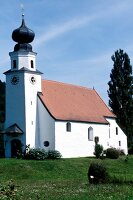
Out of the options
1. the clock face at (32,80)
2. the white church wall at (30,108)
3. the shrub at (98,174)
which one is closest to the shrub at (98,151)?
the white church wall at (30,108)

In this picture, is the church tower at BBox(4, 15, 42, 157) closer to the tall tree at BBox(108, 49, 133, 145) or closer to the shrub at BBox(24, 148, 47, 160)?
the shrub at BBox(24, 148, 47, 160)

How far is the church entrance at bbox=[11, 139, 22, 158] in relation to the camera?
47969 millimetres

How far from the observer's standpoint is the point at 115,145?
2378 inches

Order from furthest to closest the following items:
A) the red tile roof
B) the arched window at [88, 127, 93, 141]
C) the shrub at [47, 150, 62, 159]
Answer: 1. the arched window at [88, 127, 93, 141]
2. the red tile roof
3. the shrub at [47, 150, 62, 159]

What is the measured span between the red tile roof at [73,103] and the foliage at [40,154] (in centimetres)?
376

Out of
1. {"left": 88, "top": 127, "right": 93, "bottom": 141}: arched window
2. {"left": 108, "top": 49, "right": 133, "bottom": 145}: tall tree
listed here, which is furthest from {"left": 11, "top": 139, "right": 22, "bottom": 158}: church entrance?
{"left": 108, "top": 49, "right": 133, "bottom": 145}: tall tree

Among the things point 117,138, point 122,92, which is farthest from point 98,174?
point 122,92

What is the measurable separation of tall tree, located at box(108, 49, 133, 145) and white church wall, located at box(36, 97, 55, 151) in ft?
56.9

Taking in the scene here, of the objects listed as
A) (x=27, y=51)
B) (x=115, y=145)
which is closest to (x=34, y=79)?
(x=27, y=51)

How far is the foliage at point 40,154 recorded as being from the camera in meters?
45.5

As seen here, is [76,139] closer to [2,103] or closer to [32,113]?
[32,113]

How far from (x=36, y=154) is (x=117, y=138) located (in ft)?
59.0

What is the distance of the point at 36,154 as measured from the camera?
149 ft

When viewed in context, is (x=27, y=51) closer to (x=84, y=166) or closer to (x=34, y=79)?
(x=34, y=79)
